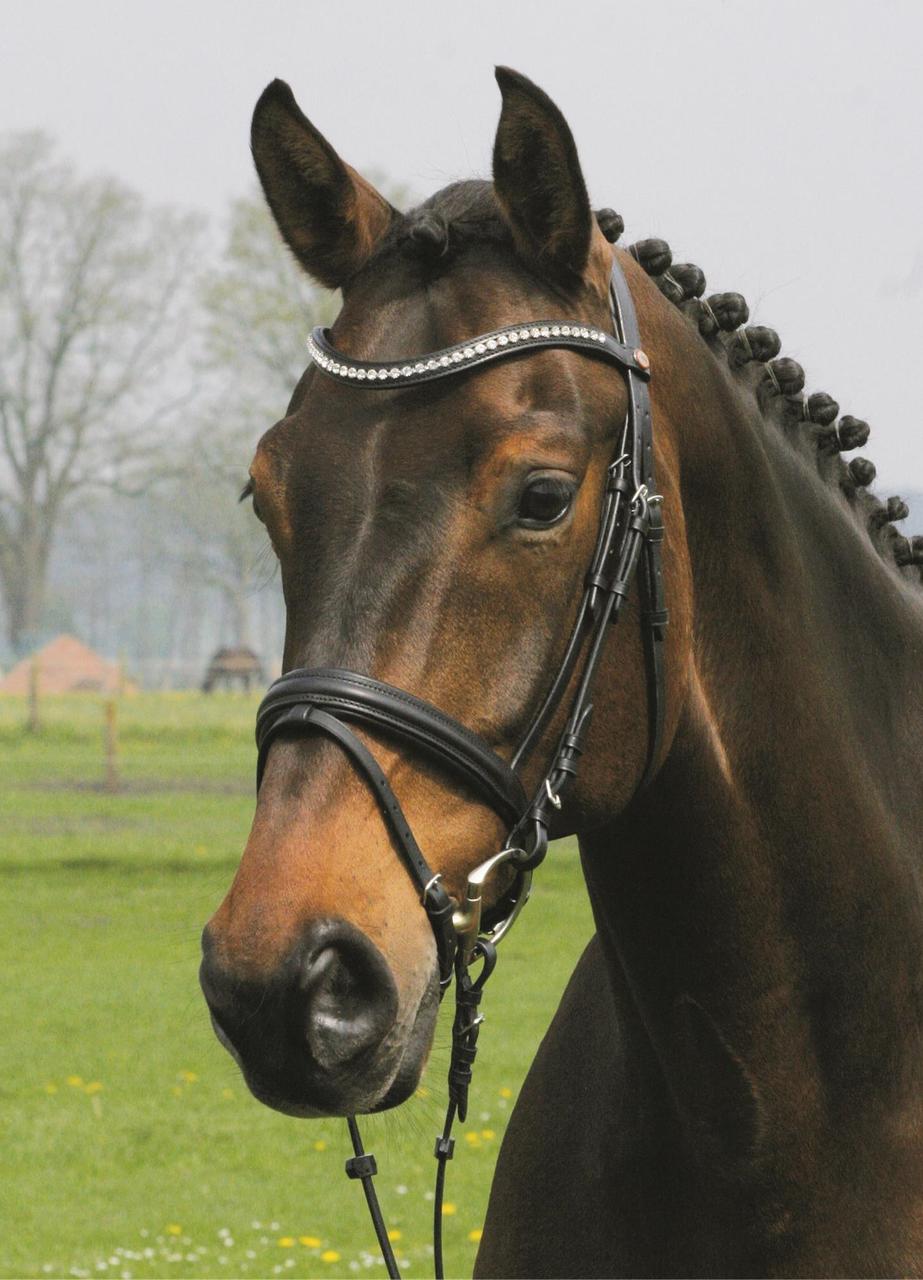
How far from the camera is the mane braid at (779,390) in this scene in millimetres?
3018

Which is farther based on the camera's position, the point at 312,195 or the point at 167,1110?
the point at 167,1110

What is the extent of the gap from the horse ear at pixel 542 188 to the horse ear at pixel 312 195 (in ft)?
0.91

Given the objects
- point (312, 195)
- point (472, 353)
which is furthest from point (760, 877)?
point (312, 195)

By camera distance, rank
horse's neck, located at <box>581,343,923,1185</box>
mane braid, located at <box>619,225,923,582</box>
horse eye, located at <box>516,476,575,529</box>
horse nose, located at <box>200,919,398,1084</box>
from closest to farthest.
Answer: horse nose, located at <box>200,919,398,1084</box>
horse eye, located at <box>516,476,575,529</box>
horse's neck, located at <box>581,343,923,1185</box>
mane braid, located at <box>619,225,923,582</box>

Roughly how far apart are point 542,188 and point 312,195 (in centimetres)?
47

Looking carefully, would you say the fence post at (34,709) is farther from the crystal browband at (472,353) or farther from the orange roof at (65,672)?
the crystal browband at (472,353)

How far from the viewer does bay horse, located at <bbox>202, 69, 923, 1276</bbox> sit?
6.93 feet

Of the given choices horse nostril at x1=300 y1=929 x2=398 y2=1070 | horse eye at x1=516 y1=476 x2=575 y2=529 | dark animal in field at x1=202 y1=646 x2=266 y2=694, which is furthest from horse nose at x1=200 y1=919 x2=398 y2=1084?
dark animal in field at x1=202 y1=646 x2=266 y2=694

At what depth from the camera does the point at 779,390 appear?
10.2ft

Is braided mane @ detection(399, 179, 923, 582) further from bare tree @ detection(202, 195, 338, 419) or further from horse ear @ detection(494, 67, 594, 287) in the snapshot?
bare tree @ detection(202, 195, 338, 419)

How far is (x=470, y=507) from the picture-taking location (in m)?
2.26

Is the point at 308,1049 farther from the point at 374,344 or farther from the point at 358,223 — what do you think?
the point at 358,223

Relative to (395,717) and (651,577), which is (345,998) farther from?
(651,577)

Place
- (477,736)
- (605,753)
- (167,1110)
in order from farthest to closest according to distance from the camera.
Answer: (167,1110) → (605,753) → (477,736)
